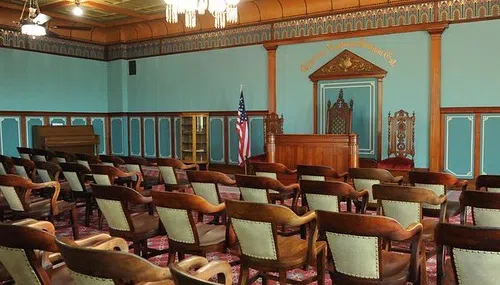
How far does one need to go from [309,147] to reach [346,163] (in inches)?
25.6

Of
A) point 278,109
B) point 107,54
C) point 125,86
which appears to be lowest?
point 278,109

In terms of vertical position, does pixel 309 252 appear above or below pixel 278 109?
below

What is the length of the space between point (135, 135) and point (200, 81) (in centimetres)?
258

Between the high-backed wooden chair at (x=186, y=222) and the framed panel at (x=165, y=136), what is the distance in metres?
8.41

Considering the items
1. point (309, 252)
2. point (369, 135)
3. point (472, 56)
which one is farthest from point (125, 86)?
point (309, 252)

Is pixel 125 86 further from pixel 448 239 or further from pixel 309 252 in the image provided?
pixel 448 239

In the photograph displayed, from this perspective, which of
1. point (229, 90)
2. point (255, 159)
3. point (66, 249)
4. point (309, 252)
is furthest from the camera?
point (229, 90)

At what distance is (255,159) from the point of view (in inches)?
347

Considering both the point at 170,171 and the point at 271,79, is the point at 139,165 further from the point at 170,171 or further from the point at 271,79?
the point at 271,79

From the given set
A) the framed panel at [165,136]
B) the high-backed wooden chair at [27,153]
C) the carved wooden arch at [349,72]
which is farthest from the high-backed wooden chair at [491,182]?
the framed panel at [165,136]

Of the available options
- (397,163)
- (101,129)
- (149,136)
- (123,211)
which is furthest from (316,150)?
(101,129)

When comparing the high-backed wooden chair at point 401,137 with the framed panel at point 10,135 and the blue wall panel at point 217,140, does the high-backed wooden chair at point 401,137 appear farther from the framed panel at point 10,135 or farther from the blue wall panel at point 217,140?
the framed panel at point 10,135

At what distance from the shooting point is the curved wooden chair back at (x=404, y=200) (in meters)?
3.16

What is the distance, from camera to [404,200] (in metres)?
3.23
